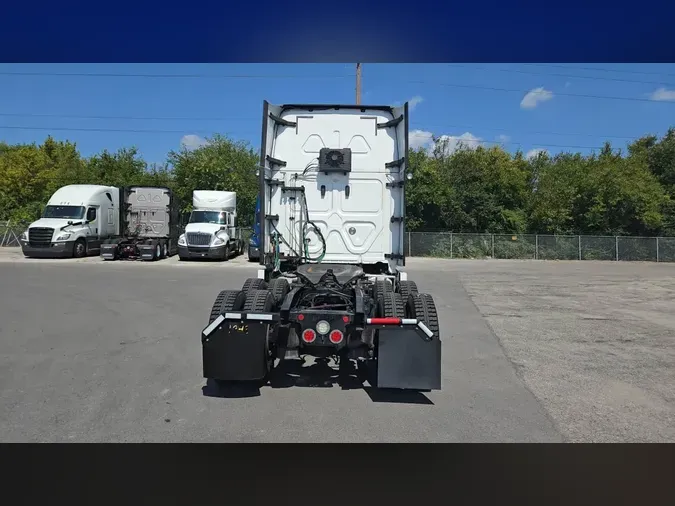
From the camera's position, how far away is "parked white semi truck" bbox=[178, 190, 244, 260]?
96.1ft

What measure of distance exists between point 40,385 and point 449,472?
17.1ft

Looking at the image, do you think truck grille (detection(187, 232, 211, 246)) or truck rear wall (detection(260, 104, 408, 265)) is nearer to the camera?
truck rear wall (detection(260, 104, 408, 265))

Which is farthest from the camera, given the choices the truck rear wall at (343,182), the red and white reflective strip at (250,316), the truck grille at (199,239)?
the truck grille at (199,239)

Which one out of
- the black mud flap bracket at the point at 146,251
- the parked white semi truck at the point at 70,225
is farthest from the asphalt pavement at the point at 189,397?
the parked white semi truck at the point at 70,225

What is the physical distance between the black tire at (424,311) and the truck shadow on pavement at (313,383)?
2.82 feet

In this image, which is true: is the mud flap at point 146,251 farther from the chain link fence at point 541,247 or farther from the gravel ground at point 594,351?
the gravel ground at point 594,351

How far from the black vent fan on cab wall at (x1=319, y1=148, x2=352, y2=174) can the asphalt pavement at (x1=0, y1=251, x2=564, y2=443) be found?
3489 mm

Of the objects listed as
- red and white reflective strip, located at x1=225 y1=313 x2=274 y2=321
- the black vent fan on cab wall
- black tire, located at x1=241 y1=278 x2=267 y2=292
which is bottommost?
red and white reflective strip, located at x1=225 y1=313 x2=274 y2=321

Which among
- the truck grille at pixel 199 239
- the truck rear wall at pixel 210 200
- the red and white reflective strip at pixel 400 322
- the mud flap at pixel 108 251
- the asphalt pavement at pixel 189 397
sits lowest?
the asphalt pavement at pixel 189 397

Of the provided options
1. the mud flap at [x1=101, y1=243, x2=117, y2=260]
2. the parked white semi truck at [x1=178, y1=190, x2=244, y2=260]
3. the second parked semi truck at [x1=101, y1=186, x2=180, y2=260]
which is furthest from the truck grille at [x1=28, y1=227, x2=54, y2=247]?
the parked white semi truck at [x1=178, y1=190, x2=244, y2=260]

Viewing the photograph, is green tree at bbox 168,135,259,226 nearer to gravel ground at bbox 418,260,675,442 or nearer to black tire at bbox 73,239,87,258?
black tire at bbox 73,239,87,258

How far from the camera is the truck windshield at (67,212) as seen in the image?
29.4m

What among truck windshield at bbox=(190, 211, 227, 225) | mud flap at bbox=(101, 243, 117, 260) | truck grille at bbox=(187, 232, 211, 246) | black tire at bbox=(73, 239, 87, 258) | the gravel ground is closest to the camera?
the gravel ground
